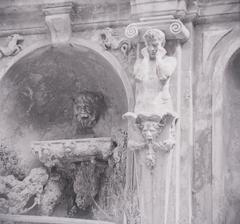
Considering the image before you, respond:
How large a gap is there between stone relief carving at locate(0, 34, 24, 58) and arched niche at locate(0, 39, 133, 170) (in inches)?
3.2

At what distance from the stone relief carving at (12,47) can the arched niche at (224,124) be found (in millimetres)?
1945

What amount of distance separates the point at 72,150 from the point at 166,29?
1513 millimetres

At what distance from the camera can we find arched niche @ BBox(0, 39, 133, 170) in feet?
25.6

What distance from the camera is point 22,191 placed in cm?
773

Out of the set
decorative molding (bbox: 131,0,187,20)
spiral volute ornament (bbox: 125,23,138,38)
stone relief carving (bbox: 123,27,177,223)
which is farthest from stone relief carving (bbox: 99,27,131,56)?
stone relief carving (bbox: 123,27,177,223)

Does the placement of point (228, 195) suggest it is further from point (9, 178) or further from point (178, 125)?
point (9, 178)

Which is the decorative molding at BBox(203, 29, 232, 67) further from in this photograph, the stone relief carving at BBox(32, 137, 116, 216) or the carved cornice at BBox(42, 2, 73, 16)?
the carved cornice at BBox(42, 2, 73, 16)

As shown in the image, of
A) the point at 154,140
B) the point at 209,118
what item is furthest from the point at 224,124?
the point at 154,140

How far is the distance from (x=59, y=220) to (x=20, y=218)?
1.24ft

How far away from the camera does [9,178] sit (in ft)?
25.6

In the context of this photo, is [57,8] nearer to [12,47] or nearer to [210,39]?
[12,47]

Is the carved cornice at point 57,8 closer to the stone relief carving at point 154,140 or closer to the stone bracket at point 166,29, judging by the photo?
the stone bracket at point 166,29

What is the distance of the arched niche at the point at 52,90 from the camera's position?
7801 mm

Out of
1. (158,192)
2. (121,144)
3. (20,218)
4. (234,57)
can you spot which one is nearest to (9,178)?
(20,218)
